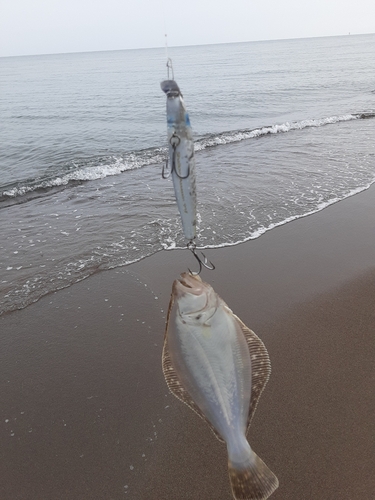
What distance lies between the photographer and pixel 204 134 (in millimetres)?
19922

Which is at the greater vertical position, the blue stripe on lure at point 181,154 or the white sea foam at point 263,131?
the blue stripe on lure at point 181,154

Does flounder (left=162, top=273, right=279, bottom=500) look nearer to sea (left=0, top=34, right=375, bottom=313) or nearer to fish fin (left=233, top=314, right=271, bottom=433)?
fish fin (left=233, top=314, right=271, bottom=433)

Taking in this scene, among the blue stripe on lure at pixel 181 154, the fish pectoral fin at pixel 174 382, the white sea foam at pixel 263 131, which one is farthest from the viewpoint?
the white sea foam at pixel 263 131

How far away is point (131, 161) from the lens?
15336 millimetres

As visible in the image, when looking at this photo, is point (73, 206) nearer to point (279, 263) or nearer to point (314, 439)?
point (279, 263)

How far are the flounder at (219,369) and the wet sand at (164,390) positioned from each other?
125 cm

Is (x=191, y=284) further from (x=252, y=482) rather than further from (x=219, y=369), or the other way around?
(x=252, y=482)

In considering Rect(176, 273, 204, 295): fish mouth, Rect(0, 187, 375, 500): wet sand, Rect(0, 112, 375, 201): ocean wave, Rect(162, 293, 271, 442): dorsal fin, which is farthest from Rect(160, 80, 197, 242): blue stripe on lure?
Rect(0, 112, 375, 201): ocean wave

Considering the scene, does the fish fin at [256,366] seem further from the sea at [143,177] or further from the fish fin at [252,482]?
the sea at [143,177]

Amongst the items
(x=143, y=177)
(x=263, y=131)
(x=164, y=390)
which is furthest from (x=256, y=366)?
(x=263, y=131)

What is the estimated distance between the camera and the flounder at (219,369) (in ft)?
7.36

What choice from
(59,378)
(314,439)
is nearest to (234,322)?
(314,439)

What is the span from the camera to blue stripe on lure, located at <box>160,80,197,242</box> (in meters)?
1.66

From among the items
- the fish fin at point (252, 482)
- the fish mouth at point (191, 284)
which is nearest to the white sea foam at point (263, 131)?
the fish mouth at point (191, 284)
